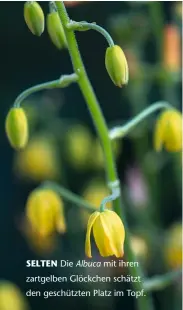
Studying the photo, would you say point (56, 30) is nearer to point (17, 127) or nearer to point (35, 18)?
point (35, 18)

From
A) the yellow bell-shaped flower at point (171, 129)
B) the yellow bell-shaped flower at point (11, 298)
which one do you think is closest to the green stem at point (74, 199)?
the yellow bell-shaped flower at point (171, 129)

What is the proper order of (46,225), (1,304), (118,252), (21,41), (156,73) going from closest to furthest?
(118,252)
(46,225)
(1,304)
(156,73)
(21,41)

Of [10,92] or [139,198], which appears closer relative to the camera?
[139,198]

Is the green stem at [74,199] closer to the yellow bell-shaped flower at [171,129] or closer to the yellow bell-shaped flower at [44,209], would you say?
the yellow bell-shaped flower at [44,209]

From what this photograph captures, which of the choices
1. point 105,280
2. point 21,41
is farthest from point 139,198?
point 21,41

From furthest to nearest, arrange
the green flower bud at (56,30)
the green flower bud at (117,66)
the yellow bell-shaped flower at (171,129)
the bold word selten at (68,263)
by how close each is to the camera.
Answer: the bold word selten at (68,263) → the yellow bell-shaped flower at (171,129) → the green flower bud at (56,30) → the green flower bud at (117,66)

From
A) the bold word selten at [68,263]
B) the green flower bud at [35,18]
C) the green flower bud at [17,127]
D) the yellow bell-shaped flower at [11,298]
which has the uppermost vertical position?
the green flower bud at [35,18]

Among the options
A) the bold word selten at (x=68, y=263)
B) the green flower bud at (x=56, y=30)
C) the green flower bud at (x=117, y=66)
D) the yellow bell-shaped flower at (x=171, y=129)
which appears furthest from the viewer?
the bold word selten at (x=68, y=263)

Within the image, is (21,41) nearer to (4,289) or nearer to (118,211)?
(4,289)
